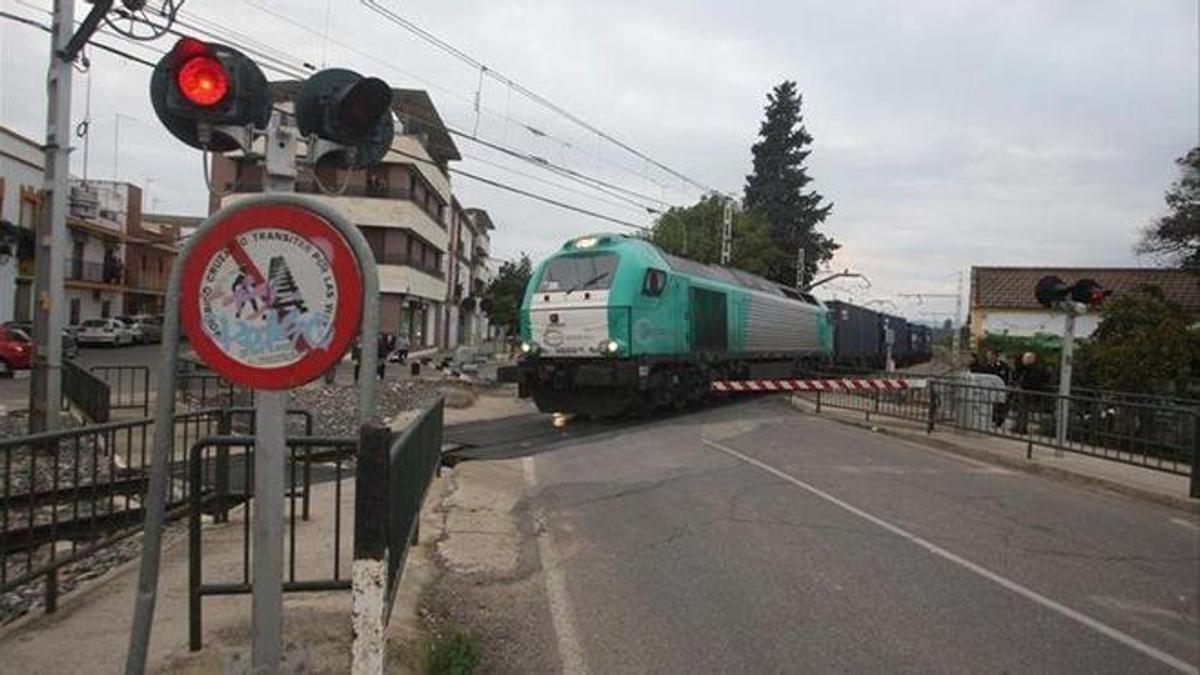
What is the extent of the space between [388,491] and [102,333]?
159 ft

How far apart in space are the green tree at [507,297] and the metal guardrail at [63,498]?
5436 centimetres

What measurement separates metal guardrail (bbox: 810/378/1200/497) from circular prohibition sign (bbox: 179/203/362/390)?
1115cm

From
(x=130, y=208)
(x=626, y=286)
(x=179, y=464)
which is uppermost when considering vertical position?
(x=130, y=208)

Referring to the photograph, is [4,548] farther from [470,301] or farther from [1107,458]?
[470,301]

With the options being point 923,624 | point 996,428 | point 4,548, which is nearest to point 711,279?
point 996,428

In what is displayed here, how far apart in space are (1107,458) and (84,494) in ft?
40.9

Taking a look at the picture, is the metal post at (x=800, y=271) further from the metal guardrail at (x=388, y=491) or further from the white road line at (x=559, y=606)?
the metal guardrail at (x=388, y=491)

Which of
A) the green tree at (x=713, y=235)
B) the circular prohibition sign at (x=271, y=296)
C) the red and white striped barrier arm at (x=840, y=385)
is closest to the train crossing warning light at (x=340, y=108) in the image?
the circular prohibition sign at (x=271, y=296)

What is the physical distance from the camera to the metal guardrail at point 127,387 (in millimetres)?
17484

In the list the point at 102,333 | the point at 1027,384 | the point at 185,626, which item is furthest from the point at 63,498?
the point at 102,333

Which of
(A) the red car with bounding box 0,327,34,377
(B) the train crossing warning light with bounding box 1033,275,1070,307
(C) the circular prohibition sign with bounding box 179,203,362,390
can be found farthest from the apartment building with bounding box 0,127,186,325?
(C) the circular prohibition sign with bounding box 179,203,362,390

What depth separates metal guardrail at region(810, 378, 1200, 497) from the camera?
1257cm

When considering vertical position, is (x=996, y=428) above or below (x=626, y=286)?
below

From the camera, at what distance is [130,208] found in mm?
65000
